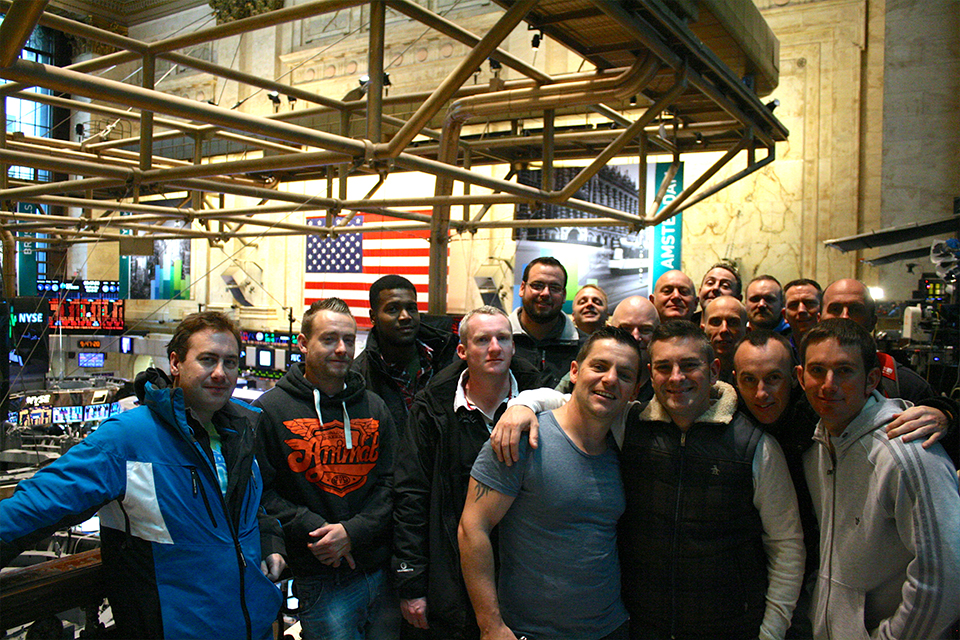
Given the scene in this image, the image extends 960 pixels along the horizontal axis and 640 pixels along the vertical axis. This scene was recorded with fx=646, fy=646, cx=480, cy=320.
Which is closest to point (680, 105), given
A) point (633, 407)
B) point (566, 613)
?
point (633, 407)

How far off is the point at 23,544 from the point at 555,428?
1548 millimetres

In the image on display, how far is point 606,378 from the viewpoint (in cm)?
208

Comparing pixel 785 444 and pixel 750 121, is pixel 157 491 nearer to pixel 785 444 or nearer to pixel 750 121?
pixel 785 444

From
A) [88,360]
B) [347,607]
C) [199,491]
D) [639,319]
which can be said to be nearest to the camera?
[199,491]

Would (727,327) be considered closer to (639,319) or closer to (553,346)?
(639,319)

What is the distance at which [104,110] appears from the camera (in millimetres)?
4684

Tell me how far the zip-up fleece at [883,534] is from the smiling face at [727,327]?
0.91m

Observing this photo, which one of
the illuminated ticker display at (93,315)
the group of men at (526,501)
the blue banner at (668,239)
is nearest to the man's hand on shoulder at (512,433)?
the group of men at (526,501)

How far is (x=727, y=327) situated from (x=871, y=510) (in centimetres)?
124

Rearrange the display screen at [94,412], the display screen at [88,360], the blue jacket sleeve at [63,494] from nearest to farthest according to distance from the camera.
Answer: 1. the blue jacket sleeve at [63,494]
2. the display screen at [94,412]
3. the display screen at [88,360]

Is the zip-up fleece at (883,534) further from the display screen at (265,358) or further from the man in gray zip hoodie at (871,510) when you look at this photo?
the display screen at (265,358)

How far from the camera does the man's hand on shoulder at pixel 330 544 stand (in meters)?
2.36

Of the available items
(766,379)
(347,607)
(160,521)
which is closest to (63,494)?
(160,521)

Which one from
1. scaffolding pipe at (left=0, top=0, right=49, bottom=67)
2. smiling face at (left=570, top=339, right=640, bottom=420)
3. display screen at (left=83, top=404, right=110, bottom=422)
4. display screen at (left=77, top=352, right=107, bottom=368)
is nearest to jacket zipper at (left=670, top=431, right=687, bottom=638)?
smiling face at (left=570, top=339, right=640, bottom=420)
